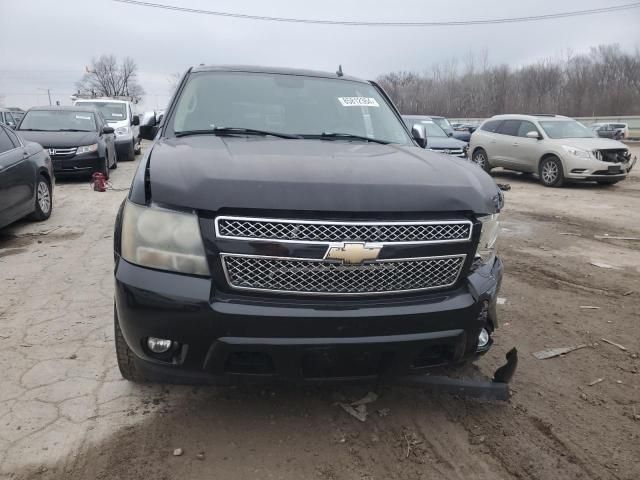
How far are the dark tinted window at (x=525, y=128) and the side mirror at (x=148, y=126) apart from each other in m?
11.8

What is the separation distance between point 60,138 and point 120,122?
5.48 metres

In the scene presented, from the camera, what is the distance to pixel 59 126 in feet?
38.3

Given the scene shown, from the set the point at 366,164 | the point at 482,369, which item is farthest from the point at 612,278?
the point at 366,164

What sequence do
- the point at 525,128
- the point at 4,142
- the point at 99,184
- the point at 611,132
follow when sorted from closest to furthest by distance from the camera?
the point at 4,142
the point at 99,184
the point at 525,128
the point at 611,132

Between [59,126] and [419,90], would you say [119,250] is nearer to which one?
[59,126]

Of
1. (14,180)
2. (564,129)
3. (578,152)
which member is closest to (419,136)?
(14,180)

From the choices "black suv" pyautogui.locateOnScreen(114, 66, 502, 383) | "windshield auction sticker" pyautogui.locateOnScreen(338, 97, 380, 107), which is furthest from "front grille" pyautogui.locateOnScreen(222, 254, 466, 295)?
"windshield auction sticker" pyautogui.locateOnScreen(338, 97, 380, 107)

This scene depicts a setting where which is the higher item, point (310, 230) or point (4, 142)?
point (4, 142)

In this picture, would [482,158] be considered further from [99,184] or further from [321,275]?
[321,275]

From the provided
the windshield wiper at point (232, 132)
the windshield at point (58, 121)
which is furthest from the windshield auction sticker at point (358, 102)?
the windshield at point (58, 121)

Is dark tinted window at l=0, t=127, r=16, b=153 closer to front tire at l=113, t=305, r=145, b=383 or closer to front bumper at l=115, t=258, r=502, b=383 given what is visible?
front tire at l=113, t=305, r=145, b=383

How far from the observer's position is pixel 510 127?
14320 mm

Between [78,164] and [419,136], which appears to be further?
[78,164]

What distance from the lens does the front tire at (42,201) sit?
7.16m
